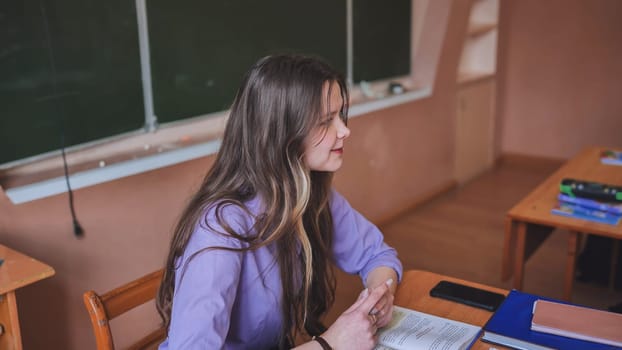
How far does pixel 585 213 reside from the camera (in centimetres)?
225

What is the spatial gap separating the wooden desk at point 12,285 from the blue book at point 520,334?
109cm

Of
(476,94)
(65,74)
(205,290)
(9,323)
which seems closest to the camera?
(205,290)

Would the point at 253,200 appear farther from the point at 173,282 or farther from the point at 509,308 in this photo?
the point at 509,308

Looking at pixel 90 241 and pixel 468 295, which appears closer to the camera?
pixel 468 295

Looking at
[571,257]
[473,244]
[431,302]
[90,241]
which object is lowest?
[473,244]

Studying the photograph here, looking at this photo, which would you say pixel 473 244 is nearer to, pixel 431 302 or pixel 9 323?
pixel 431 302

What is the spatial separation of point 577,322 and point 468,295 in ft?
0.83

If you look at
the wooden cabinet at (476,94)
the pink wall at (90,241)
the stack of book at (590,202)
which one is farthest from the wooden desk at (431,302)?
the wooden cabinet at (476,94)

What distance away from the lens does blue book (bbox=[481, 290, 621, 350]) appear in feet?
3.86

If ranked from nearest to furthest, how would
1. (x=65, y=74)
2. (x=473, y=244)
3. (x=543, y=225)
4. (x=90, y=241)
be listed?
(x=65, y=74) → (x=90, y=241) → (x=543, y=225) → (x=473, y=244)

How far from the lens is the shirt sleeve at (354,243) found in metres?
1.56

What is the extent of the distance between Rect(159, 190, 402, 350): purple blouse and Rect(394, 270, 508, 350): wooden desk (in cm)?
5

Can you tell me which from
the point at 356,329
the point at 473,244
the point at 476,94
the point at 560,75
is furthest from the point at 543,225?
the point at 560,75

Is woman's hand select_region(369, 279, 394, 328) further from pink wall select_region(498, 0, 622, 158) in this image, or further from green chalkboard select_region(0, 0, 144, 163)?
pink wall select_region(498, 0, 622, 158)
